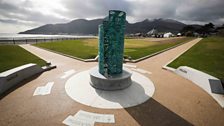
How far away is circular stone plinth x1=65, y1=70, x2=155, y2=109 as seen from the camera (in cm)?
605

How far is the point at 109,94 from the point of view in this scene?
22.7ft

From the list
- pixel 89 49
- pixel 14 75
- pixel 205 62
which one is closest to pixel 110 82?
pixel 14 75

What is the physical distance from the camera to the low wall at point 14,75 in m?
7.11

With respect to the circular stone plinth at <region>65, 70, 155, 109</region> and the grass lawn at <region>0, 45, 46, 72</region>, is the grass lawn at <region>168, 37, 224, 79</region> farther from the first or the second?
the grass lawn at <region>0, 45, 46, 72</region>

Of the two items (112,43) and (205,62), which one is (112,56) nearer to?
(112,43)

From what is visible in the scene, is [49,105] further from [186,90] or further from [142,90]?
[186,90]

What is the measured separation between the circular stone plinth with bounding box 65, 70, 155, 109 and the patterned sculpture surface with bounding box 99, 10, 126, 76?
48.3 inches

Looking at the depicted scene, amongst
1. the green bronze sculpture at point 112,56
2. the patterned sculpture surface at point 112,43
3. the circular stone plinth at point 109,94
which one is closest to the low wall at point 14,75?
the circular stone plinth at point 109,94

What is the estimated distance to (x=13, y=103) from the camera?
19.5 feet

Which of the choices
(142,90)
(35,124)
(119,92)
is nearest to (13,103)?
(35,124)

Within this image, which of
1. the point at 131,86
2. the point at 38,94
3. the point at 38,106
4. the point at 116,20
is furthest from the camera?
the point at 131,86

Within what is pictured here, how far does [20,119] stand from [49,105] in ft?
3.71

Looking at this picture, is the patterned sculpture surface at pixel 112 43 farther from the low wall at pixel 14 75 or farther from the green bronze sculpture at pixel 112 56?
the low wall at pixel 14 75

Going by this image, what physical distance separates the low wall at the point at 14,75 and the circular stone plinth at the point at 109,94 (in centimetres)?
295
